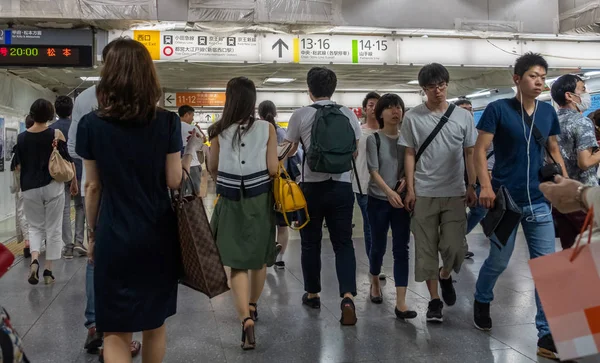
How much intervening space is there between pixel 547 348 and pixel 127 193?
2592 millimetres

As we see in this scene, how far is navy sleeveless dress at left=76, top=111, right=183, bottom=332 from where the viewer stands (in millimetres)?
2363

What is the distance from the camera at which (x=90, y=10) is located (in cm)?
700

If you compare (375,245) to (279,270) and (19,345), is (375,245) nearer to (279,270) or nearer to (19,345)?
(279,270)

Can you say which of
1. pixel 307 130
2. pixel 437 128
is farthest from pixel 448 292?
pixel 307 130

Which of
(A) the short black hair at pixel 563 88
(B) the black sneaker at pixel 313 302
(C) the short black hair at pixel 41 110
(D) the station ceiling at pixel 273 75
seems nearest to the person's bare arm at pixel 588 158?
(A) the short black hair at pixel 563 88

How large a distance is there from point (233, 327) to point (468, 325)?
1685 millimetres

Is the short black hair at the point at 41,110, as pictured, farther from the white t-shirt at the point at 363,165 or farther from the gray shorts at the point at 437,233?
the gray shorts at the point at 437,233

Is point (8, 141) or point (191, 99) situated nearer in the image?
point (8, 141)

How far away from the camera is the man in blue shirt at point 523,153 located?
140 inches

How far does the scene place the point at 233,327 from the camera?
4.09 metres

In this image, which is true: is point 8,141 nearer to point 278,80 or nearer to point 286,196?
point 278,80

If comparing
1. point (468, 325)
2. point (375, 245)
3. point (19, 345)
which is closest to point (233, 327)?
point (375, 245)

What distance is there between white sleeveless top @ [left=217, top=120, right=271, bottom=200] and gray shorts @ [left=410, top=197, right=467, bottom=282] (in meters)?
1.19

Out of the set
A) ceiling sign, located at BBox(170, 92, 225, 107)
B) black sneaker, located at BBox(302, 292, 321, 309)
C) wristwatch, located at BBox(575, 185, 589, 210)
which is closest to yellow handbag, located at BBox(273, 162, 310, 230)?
black sneaker, located at BBox(302, 292, 321, 309)
